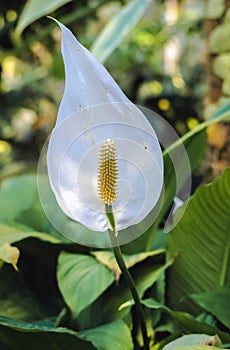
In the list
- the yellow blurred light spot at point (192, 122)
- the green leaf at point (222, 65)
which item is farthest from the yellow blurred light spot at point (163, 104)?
the green leaf at point (222, 65)

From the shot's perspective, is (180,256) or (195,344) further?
(180,256)

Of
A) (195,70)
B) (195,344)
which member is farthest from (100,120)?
(195,70)

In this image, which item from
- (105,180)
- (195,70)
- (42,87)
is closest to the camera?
(105,180)

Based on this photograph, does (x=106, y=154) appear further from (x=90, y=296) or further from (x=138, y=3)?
(x=138, y=3)

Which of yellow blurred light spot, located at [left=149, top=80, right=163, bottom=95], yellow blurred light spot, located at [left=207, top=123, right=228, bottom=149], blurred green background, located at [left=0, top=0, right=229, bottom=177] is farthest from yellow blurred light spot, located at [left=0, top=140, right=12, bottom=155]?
yellow blurred light spot, located at [left=207, top=123, right=228, bottom=149]

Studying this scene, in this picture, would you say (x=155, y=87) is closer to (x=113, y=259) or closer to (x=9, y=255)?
(x=113, y=259)

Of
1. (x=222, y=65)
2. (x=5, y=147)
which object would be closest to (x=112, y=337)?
(x=222, y=65)

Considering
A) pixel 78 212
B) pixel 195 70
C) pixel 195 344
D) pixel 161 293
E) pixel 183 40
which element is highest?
pixel 78 212

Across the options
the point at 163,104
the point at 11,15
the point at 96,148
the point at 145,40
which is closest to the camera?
the point at 96,148
